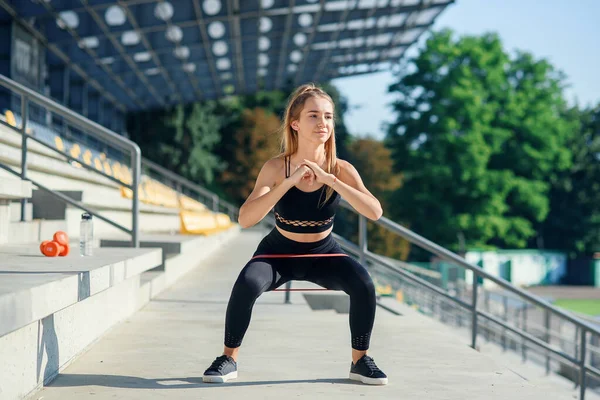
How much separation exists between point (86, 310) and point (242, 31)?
23974mm

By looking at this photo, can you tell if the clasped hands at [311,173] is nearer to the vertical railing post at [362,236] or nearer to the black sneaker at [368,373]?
the black sneaker at [368,373]

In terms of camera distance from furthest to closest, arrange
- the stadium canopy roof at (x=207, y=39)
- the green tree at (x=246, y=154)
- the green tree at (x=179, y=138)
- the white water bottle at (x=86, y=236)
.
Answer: the green tree at (x=246, y=154)
the green tree at (x=179, y=138)
the stadium canopy roof at (x=207, y=39)
the white water bottle at (x=86, y=236)

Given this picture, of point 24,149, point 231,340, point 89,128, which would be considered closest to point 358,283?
point 231,340

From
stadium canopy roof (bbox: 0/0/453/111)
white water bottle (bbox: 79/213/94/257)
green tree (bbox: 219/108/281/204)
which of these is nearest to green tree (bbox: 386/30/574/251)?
stadium canopy roof (bbox: 0/0/453/111)

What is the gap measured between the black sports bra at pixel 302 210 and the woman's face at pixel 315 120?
0.70ft

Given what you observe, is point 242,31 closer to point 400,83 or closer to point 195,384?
point 400,83

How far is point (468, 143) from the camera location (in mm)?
45219

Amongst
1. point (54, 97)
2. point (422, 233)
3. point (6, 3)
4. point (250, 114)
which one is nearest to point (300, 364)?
point (6, 3)

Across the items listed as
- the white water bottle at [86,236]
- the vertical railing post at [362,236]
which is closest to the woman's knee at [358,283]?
the white water bottle at [86,236]

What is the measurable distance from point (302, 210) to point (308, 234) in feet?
0.47

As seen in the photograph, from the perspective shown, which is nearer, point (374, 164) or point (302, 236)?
point (302, 236)

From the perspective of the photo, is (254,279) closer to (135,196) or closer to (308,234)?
(308,234)

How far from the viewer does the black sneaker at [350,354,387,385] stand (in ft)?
15.7

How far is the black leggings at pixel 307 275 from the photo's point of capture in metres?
4.70
